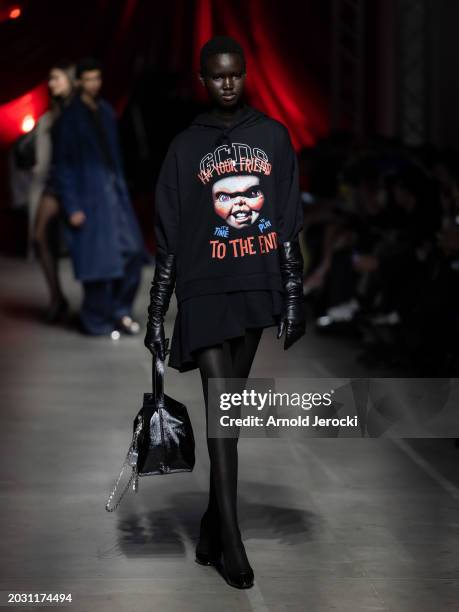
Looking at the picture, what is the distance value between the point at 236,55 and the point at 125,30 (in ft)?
36.6

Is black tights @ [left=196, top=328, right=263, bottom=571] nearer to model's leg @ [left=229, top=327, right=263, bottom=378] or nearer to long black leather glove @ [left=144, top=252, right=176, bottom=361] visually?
model's leg @ [left=229, top=327, right=263, bottom=378]

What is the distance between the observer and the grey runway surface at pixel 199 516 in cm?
355

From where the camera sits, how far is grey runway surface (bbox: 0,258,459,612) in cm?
355

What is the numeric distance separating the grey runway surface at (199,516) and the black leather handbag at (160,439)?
0.30m

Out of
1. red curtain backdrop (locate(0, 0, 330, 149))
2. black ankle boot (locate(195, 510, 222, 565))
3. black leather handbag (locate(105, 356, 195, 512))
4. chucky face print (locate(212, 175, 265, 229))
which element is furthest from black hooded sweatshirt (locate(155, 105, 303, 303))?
red curtain backdrop (locate(0, 0, 330, 149))

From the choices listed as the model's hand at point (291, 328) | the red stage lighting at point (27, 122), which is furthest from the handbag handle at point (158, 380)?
the red stage lighting at point (27, 122)

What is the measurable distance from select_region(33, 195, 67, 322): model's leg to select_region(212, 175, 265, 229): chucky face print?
5.03 meters

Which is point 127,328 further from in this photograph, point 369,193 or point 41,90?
point 41,90

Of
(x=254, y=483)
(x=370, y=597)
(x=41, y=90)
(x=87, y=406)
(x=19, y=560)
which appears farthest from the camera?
(x=41, y=90)

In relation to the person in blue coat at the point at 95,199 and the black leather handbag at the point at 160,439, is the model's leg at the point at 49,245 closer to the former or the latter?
the person in blue coat at the point at 95,199

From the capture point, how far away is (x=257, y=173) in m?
3.56

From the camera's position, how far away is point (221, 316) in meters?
3.58

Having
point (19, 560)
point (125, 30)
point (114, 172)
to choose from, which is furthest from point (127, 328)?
point (125, 30)

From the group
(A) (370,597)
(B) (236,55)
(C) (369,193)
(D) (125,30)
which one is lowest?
(A) (370,597)
